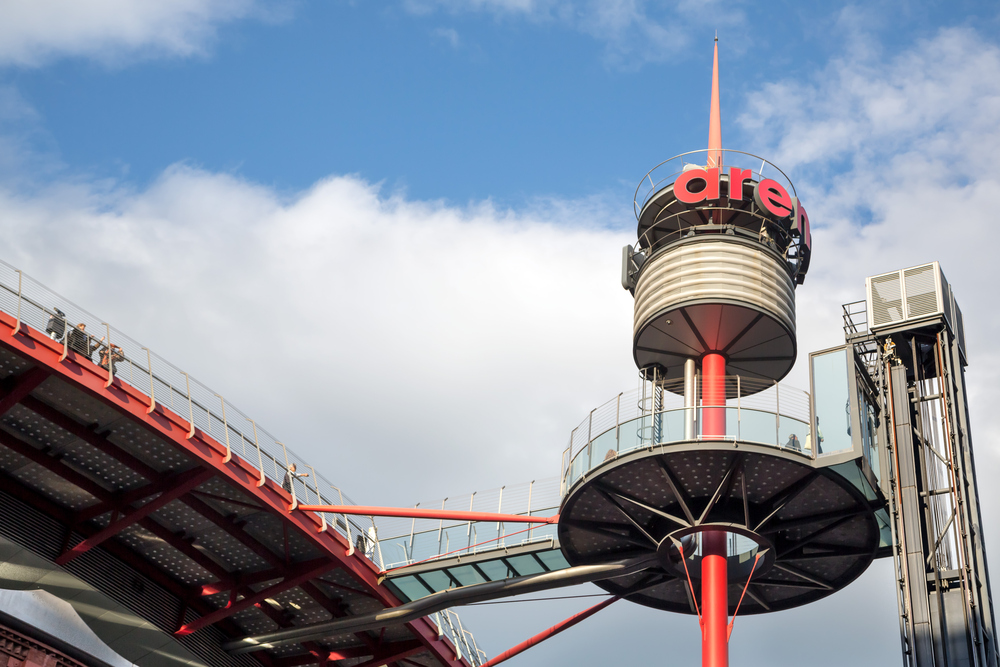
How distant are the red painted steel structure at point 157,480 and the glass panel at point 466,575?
8.33ft

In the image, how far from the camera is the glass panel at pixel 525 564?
36375 mm

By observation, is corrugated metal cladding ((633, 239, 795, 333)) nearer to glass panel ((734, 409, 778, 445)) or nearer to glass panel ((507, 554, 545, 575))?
glass panel ((734, 409, 778, 445))

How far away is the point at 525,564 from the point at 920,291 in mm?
13472

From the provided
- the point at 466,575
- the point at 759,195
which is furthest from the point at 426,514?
the point at 759,195

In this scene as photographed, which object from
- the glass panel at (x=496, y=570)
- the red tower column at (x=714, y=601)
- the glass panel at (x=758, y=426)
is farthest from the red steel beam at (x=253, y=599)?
the glass panel at (x=758, y=426)

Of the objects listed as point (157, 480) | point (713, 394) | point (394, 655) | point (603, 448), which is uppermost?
point (713, 394)

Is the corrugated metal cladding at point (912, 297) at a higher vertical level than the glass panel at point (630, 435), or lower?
higher

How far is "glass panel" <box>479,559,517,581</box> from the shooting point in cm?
3681

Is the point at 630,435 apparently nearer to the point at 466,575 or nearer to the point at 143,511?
the point at 466,575

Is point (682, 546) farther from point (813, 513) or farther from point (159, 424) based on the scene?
point (159, 424)

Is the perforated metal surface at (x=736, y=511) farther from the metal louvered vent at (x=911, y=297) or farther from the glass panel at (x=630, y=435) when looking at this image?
the metal louvered vent at (x=911, y=297)

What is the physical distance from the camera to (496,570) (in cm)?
3706

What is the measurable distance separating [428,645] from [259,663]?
6.32m

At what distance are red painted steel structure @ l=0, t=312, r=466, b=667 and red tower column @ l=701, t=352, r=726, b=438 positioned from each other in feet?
39.4
